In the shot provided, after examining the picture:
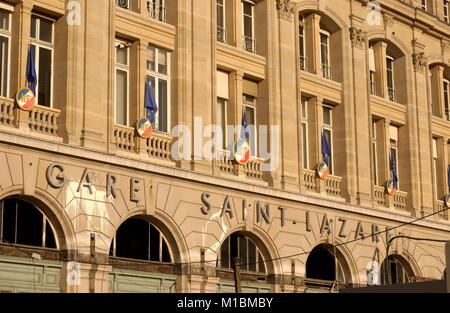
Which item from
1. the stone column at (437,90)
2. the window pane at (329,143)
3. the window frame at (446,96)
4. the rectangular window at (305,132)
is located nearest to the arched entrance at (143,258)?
the rectangular window at (305,132)

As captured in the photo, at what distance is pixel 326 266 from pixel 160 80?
10.4 metres

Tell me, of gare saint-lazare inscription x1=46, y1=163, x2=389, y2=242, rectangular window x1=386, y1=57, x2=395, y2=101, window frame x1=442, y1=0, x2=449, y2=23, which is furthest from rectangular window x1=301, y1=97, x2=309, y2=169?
window frame x1=442, y1=0, x2=449, y2=23

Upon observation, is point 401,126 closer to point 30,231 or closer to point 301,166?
point 301,166

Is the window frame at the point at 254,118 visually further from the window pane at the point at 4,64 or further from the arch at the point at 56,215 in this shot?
the window pane at the point at 4,64

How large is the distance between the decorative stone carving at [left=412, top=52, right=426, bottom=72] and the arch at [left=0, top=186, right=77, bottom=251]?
21.9 metres

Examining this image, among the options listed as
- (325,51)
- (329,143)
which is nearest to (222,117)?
(329,143)

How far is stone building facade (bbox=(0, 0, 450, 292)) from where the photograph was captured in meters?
27.2

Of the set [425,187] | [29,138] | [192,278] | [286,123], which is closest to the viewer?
[29,138]

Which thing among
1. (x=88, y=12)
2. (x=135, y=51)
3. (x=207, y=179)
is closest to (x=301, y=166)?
(x=207, y=179)

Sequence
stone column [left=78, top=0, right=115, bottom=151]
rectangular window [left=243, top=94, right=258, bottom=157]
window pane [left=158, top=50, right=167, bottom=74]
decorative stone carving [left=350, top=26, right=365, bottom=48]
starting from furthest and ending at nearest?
decorative stone carving [left=350, top=26, right=365, bottom=48]
rectangular window [left=243, top=94, right=258, bottom=157]
window pane [left=158, top=50, right=167, bottom=74]
stone column [left=78, top=0, right=115, bottom=151]

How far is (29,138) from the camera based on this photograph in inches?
1033

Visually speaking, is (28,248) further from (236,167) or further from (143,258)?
(236,167)

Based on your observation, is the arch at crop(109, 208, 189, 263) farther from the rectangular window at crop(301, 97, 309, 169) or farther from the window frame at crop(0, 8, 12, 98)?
the rectangular window at crop(301, 97, 309, 169)

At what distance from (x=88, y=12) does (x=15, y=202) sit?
6.34 m
